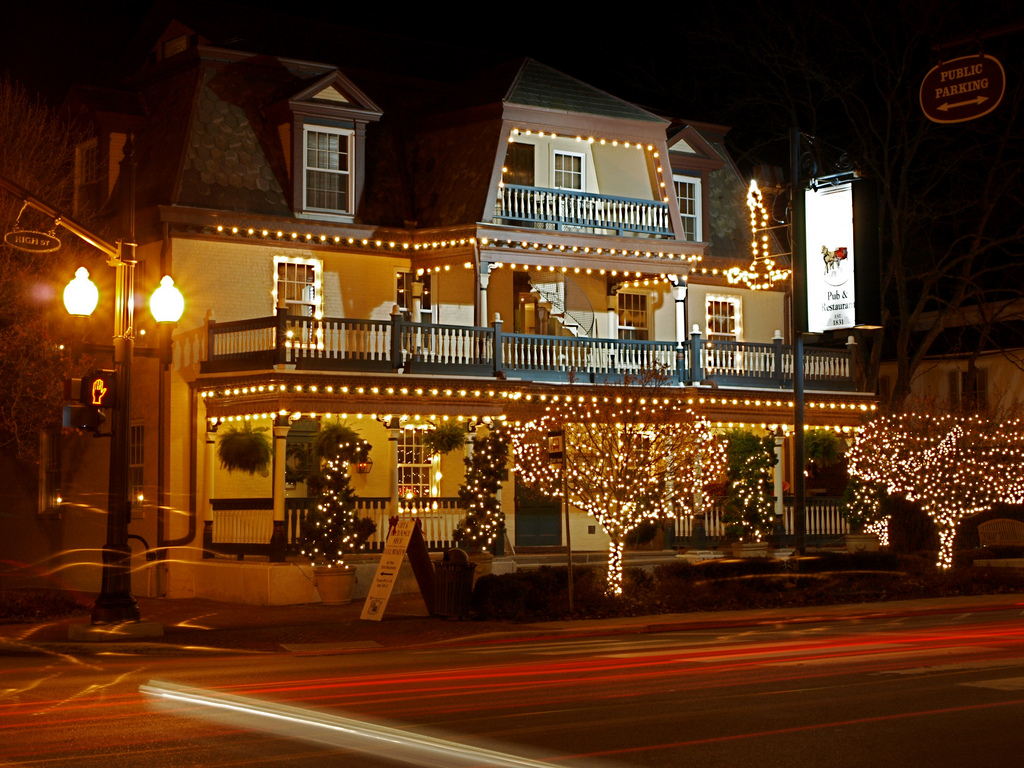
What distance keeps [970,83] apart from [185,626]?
1448 centimetres

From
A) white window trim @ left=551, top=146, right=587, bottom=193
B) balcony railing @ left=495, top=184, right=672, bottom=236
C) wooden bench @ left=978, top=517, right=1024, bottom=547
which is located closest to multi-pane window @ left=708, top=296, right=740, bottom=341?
balcony railing @ left=495, top=184, right=672, bottom=236

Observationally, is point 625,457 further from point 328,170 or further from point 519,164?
point 328,170

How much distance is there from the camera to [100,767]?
915 cm

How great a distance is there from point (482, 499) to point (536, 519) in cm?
425

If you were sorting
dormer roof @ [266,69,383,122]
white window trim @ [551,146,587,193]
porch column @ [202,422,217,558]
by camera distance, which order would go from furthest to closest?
white window trim @ [551,146,587,193] < dormer roof @ [266,69,383,122] < porch column @ [202,422,217,558]

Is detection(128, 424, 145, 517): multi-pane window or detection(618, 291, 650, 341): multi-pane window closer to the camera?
detection(128, 424, 145, 517): multi-pane window

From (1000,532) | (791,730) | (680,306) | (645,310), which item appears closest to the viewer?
(791,730)

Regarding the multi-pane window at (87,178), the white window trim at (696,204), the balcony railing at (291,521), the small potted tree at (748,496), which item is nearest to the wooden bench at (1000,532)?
the small potted tree at (748,496)

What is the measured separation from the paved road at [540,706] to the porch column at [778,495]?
500 inches

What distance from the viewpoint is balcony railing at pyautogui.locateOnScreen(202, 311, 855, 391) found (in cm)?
2616

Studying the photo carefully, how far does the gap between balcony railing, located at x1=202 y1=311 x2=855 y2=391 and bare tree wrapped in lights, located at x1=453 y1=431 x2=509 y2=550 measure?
2.03 m

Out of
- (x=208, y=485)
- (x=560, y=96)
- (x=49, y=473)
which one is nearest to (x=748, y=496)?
(x=560, y=96)

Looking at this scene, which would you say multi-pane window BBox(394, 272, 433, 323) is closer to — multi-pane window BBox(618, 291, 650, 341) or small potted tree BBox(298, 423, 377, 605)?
multi-pane window BBox(618, 291, 650, 341)

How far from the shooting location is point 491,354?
2831 centimetres
